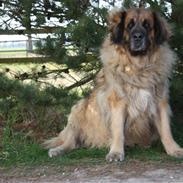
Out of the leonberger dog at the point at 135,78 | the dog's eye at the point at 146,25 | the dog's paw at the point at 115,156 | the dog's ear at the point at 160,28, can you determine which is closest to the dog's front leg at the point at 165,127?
the leonberger dog at the point at 135,78

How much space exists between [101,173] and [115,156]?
673 millimetres

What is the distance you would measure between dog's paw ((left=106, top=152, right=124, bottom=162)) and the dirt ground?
0.16 metres

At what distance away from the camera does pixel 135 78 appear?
256 inches

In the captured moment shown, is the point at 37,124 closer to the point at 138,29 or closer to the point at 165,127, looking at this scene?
the point at 165,127

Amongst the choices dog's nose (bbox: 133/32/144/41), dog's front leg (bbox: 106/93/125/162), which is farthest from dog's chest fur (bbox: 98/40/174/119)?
dog's nose (bbox: 133/32/144/41)

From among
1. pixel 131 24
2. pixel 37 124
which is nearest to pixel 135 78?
pixel 131 24

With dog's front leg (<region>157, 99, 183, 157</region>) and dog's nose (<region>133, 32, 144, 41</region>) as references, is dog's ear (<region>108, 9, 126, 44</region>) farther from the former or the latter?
dog's front leg (<region>157, 99, 183, 157</region>)

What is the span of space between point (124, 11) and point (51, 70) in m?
1.97

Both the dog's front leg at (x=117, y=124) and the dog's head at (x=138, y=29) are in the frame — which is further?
the dog's front leg at (x=117, y=124)

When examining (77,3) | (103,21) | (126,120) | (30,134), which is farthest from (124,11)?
(30,134)

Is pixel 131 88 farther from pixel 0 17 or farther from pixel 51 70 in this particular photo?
pixel 0 17

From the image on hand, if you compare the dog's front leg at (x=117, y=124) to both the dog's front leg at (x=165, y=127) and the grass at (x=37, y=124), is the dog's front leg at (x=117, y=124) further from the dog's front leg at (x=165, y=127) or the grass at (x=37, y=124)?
the dog's front leg at (x=165, y=127)

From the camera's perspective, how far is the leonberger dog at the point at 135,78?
6473 millimetres

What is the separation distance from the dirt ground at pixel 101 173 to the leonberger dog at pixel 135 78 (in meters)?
0.42
